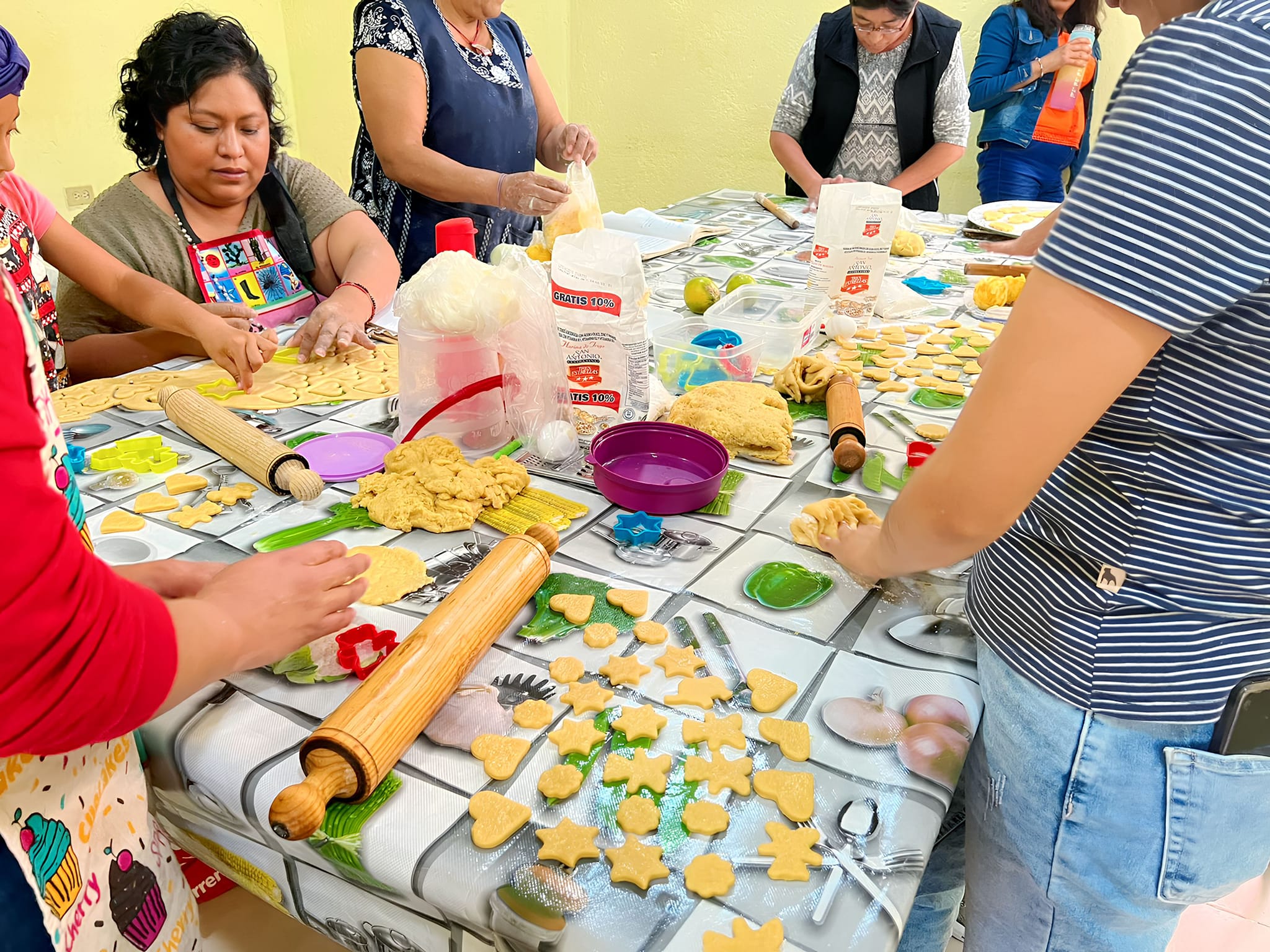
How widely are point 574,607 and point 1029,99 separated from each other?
364 cm

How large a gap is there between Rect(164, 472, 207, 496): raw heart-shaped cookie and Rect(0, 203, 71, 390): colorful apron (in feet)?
2.33

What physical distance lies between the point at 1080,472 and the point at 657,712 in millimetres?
447

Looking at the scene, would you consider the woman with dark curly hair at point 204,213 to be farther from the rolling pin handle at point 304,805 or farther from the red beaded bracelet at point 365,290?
the rolling pin handle at point 304,805

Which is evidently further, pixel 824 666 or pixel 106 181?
pixel 106 181

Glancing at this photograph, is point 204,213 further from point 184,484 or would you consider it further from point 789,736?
point 789,736

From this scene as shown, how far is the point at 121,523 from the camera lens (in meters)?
1.05

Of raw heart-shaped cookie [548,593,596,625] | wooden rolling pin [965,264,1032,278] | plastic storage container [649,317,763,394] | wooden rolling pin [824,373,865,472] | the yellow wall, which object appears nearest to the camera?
raw heart-shaped cookie [548,593,596,625]

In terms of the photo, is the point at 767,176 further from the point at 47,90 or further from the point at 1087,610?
the point at 1087,610

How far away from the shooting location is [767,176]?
4.89 meters

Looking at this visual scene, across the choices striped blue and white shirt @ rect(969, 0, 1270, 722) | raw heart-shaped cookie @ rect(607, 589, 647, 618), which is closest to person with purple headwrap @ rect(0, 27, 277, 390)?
raw heart-shaped cookie @ rect(607, 589, 647, 618)

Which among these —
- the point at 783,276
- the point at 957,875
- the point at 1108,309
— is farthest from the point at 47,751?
the point at 783,276

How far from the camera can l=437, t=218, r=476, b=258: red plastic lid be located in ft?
4.17

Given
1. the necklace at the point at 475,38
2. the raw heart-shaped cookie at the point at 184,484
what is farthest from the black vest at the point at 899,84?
the raw heart-shaped cookie at the point at 184,484

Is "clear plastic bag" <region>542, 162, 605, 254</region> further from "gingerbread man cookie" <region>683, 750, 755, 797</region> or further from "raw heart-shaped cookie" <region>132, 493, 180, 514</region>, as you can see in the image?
"gingerbread man cookie" <region>683, 750, 755, 797</region>
